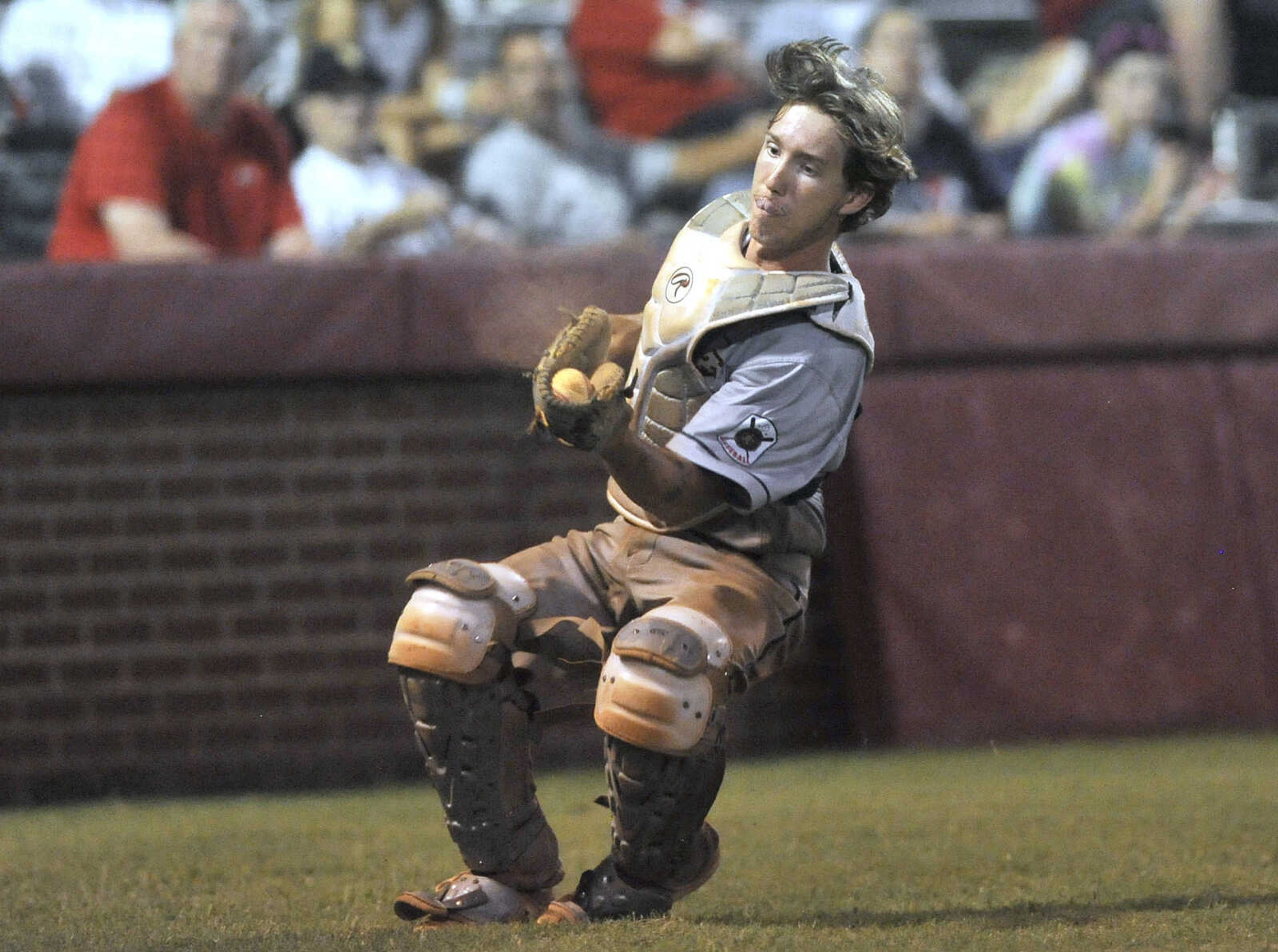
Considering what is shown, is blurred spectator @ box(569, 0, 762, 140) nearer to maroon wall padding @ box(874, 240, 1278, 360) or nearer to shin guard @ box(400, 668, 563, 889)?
maroon wall padding @ box(874, 240, 1278, 360)

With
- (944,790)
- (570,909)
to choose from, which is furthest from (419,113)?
(570,909)

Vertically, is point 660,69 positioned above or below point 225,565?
above

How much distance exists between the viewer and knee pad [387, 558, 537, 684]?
311 cm

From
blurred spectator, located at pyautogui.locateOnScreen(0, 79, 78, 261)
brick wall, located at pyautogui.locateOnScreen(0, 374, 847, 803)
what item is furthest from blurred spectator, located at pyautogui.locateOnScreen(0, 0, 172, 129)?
brick wall, located at pyautogui.locateOnScreen(0, 374, 847, 803)

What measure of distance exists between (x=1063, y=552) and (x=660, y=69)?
2549 millimetres

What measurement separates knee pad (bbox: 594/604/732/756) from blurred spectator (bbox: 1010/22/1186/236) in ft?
15.8

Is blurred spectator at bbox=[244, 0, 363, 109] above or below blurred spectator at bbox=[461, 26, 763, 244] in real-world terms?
above

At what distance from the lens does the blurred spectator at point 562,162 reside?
7.11 m

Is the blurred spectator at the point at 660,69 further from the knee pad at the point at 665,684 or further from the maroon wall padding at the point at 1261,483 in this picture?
the knee pad at the point at 665,684

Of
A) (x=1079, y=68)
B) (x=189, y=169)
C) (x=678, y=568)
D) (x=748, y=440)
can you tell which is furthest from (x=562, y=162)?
(x=748, y=440)

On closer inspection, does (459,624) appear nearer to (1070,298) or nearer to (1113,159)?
(1070,298)

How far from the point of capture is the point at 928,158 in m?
7.43

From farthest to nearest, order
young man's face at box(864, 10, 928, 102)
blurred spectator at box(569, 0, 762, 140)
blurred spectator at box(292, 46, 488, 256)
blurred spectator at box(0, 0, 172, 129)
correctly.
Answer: young man's face at box(864, 10, 928, 102)
blurred spectator at box(569, 0, 762, 140)
blurred spectator at box(292, 46, 488, 256)
blurred spectator at box(0, 0, 172, 129)

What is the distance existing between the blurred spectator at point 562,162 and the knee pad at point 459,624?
13.2 ft
